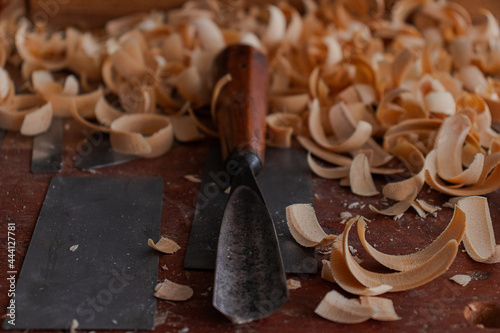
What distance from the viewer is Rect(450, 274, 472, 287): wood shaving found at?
0.67 m

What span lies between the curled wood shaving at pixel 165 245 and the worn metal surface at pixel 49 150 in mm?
269

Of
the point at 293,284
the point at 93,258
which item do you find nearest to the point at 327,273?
the point at 293,284

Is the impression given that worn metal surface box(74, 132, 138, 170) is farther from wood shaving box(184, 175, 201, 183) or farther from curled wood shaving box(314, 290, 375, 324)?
curled wood shaving box(314, 290, 375, 324)

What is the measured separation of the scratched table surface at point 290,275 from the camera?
2.00 feet

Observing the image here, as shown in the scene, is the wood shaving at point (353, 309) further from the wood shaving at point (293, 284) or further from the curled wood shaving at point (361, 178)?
the curled wood shaving at point (361, 178)

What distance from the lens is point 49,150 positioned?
0.96 m

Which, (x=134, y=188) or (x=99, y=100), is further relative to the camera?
(x=99, y=100)

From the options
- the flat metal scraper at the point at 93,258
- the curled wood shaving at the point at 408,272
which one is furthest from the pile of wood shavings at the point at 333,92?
the flat metal scraper at the point at 93,258

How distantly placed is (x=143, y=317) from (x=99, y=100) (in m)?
0.55

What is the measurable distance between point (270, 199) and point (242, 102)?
0.60ft

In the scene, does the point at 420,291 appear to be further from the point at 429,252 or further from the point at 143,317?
the point at 143,317

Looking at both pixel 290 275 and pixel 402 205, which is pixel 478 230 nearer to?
pixel 402 205

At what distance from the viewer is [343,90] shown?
1.11 m

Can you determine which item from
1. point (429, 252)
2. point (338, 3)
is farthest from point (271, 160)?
point (338, 3)
